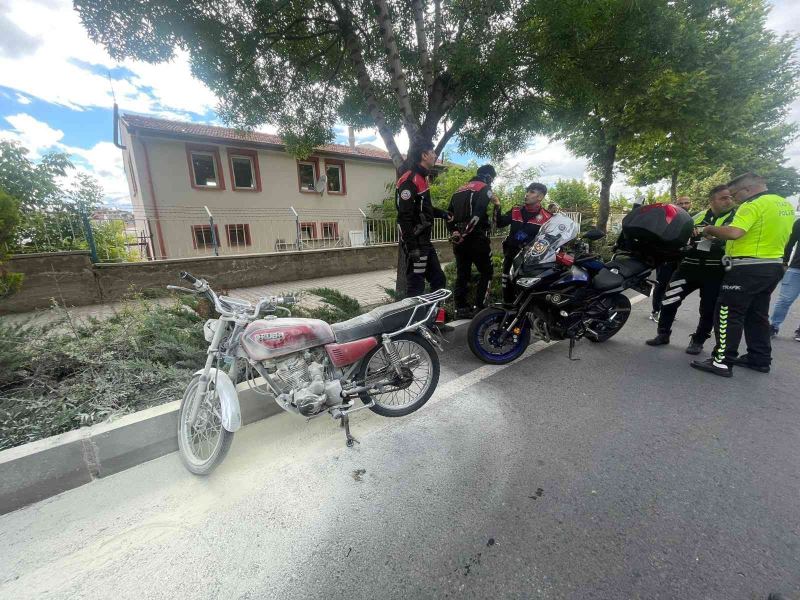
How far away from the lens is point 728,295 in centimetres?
327

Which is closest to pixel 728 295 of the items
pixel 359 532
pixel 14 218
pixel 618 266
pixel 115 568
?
pixel 618 266

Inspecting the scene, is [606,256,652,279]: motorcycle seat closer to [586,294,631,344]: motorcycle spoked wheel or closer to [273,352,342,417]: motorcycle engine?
[586,294,631,344]: motorcycle spoked wheel

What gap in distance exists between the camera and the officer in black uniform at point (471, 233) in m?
4.05

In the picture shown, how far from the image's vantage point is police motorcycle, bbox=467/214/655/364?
3350mm

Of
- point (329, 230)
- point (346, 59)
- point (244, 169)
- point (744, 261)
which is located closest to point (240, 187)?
point (244, 169)

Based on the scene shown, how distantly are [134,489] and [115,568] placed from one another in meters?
0.53

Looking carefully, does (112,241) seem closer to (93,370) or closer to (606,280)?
(93,370)

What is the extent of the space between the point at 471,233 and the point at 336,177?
12653 millimetres

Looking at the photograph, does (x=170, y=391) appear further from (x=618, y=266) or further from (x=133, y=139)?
(x=133, y=139)

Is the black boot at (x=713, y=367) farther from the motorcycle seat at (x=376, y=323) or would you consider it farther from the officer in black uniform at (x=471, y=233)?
the motorcycle seat at (x=376, y=323)

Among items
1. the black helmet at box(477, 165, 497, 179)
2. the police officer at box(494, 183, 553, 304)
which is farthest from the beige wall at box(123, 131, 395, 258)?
the police officer at box(494, 183, 553, 304)

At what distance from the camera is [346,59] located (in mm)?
5215

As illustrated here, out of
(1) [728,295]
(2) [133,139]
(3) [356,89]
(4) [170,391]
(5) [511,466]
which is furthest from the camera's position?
(2) [133,139]

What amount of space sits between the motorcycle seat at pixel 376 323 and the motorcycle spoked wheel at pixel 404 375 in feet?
0.46
